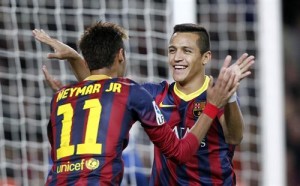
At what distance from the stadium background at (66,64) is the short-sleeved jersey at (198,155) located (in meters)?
2.08

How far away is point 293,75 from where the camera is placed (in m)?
11.5

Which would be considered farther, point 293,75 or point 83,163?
point 293,75

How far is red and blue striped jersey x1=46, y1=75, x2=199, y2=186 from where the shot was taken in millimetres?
4629

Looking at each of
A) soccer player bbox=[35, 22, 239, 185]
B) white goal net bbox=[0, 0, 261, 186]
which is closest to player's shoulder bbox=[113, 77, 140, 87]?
soccer player bbox=[35, 22, 239, 185]

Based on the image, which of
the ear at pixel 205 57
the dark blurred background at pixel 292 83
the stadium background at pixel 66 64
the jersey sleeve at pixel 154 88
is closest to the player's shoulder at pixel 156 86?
the jersey sleeve at pixel 154 88

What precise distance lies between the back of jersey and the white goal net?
2905mm

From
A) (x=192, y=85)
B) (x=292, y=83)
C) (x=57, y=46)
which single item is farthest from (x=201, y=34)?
(x=292, y=83)

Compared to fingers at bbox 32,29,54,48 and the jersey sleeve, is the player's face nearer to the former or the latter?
the jersey sleeve

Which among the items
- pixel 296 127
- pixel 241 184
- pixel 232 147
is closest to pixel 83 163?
pixel 232 147

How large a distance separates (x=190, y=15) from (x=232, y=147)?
183 cm

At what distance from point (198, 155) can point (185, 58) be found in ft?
1.86

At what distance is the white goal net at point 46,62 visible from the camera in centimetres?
788

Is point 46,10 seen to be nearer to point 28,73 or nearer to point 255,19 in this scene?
point 28,73

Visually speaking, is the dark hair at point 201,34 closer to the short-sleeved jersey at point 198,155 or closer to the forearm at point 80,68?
the short-sleeved jersey at point 198,155
